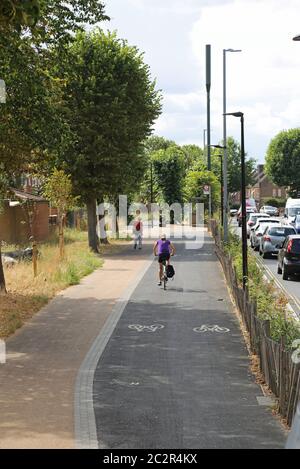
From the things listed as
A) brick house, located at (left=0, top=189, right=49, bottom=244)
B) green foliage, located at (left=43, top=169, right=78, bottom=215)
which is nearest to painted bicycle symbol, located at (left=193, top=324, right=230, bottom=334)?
green foliage, located at (left=43, top=169, right=78, bottom=215)

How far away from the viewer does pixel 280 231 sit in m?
33.8

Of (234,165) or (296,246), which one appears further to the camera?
(234,165)

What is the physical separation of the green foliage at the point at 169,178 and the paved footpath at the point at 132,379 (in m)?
52.0

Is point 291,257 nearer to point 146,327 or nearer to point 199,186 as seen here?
point 146,327

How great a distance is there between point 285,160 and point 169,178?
3152cm

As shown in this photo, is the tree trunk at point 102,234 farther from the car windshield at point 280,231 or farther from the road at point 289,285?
the road at point 289,285

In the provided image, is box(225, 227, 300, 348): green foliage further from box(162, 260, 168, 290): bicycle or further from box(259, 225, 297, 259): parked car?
box(259, 225, 297, 259): parked car

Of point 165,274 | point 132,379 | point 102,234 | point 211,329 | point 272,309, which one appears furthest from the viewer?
point 102,234

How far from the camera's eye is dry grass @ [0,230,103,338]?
54.6 ft

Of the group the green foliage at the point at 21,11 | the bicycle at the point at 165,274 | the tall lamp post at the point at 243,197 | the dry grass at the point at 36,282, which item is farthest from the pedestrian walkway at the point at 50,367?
the green foliage at the point at 21,11

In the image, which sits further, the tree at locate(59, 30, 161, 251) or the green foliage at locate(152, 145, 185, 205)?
the green foliage at locate(152, 145, 185, 205)

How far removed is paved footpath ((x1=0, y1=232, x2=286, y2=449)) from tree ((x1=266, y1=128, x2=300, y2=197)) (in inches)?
3172

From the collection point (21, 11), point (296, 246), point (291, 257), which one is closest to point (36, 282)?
point (291, 257)

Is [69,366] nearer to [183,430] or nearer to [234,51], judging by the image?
[183,430]
